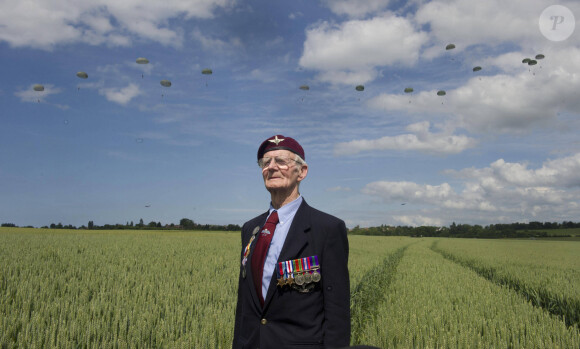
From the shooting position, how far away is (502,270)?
1529 centimetres

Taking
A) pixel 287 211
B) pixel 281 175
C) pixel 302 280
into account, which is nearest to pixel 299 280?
pixel 302 280

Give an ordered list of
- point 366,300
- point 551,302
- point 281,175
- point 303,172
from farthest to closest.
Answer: point 551,302 < point 366,300 < point 303,172 < point 281,175

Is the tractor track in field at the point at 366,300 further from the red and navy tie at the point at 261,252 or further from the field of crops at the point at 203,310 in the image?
the red and navy tie at the point at 261,252

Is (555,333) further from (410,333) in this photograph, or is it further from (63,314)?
(63,314)

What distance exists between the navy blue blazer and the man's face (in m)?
0.24

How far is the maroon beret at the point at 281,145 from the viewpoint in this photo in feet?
9.32

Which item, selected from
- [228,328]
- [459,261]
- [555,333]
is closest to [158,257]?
[228,328]

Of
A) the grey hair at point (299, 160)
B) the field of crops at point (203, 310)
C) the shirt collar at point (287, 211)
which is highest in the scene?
the grey hair at point (299, 160)

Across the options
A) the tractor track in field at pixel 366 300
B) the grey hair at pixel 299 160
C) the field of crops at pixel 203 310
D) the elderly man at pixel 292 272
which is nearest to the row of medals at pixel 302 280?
the elderly man at pixel 292 272

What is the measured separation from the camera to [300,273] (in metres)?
2.59

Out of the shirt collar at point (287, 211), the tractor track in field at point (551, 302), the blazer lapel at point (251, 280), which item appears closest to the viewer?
the blazer lapel at point (251, 280)

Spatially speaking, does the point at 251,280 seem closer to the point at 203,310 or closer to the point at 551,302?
the point at 203,310

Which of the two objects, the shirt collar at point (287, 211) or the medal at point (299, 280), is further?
the shirt collar at point (287, 211)

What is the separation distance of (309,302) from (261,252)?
0.51m
